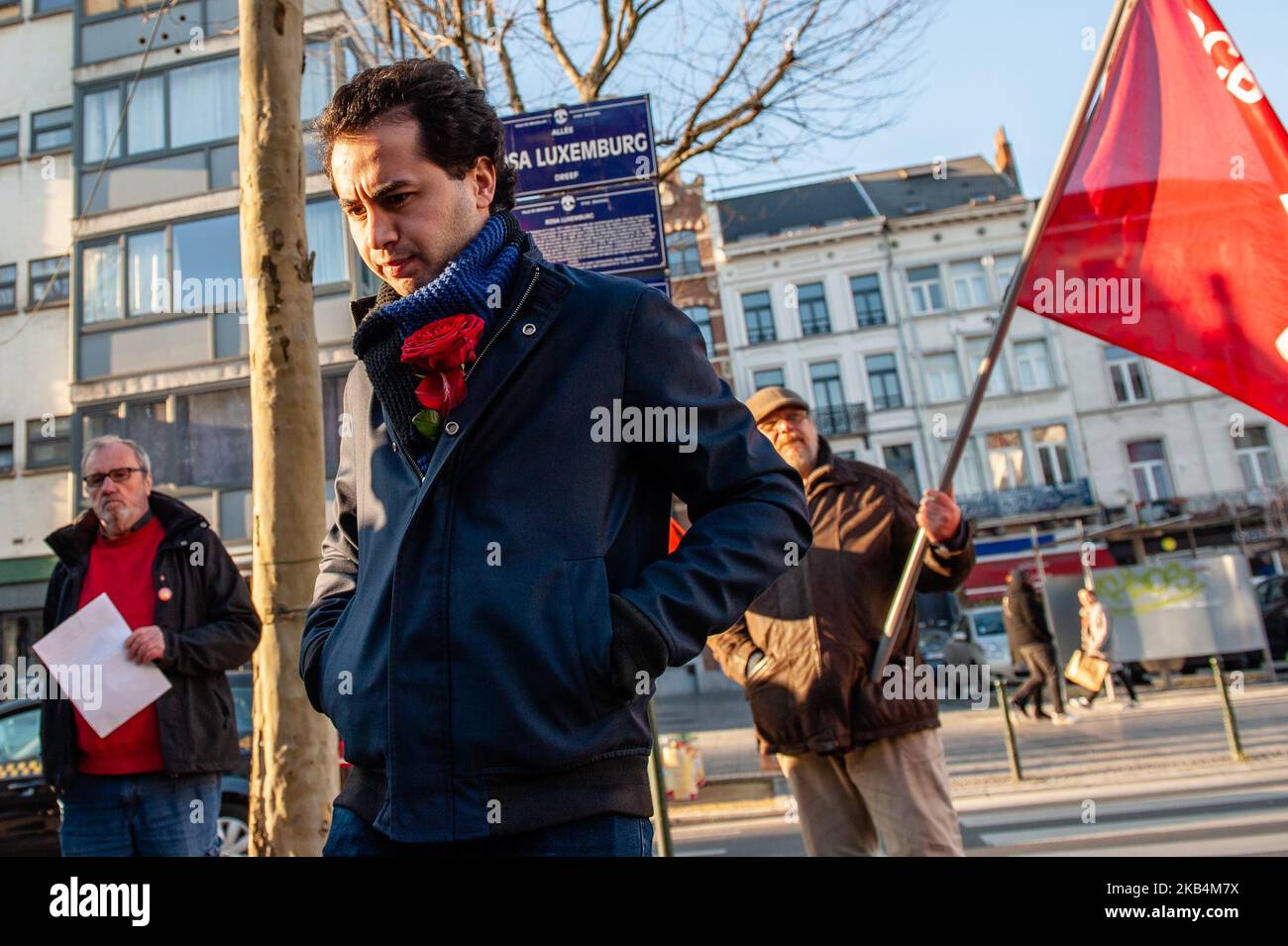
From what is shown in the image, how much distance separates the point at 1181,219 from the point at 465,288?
260cm

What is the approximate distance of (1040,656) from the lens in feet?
46.9

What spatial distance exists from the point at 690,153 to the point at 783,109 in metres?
1.22

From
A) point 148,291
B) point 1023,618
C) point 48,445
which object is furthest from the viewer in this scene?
point 48,445

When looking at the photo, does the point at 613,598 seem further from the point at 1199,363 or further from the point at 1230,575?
the point at 1230,575

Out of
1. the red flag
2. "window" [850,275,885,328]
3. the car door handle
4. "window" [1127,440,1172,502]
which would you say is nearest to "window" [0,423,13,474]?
the car door handle

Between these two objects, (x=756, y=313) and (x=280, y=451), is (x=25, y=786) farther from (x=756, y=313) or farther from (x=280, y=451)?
(x=756, y=313)

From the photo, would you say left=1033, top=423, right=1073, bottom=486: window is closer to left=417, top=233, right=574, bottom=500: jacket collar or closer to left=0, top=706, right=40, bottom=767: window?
left=0, top=706, right=40, bottom=767: window

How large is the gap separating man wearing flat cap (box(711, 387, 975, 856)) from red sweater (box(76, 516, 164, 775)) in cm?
226

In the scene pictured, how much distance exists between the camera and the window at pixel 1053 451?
126 ft

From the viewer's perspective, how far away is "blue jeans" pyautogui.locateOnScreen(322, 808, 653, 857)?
154 centimetres

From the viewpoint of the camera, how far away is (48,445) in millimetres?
22125

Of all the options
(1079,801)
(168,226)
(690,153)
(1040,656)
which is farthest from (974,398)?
(168,226)

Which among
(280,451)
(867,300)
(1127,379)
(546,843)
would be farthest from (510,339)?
(1127,379)
